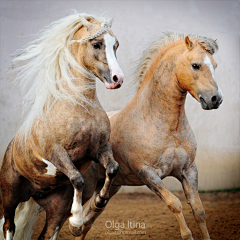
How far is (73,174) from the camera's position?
2328mm

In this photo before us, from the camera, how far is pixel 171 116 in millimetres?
2898

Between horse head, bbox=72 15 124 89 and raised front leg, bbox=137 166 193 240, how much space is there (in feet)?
2.84

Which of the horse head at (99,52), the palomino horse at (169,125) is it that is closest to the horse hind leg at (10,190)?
the palomino horse at (169,125)

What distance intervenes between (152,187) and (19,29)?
15.6 ft

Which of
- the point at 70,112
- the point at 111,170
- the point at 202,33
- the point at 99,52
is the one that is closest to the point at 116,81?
the point at 99,52

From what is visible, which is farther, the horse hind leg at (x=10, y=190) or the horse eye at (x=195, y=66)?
the horse hind leg at (x=10, y=190)

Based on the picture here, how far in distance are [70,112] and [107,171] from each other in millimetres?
522

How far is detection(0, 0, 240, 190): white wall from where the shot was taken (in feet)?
22.1

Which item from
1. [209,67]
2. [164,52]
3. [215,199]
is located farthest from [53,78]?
[215,199]

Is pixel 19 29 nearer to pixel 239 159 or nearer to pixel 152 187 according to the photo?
pixel 152 187

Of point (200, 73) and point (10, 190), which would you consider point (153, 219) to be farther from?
point (200, 73)

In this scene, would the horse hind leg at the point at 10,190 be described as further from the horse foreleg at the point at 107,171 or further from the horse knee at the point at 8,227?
the horse foreleg at the point at 107,171

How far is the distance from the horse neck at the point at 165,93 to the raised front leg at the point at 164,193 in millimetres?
447

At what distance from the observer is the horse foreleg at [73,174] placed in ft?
7.68
